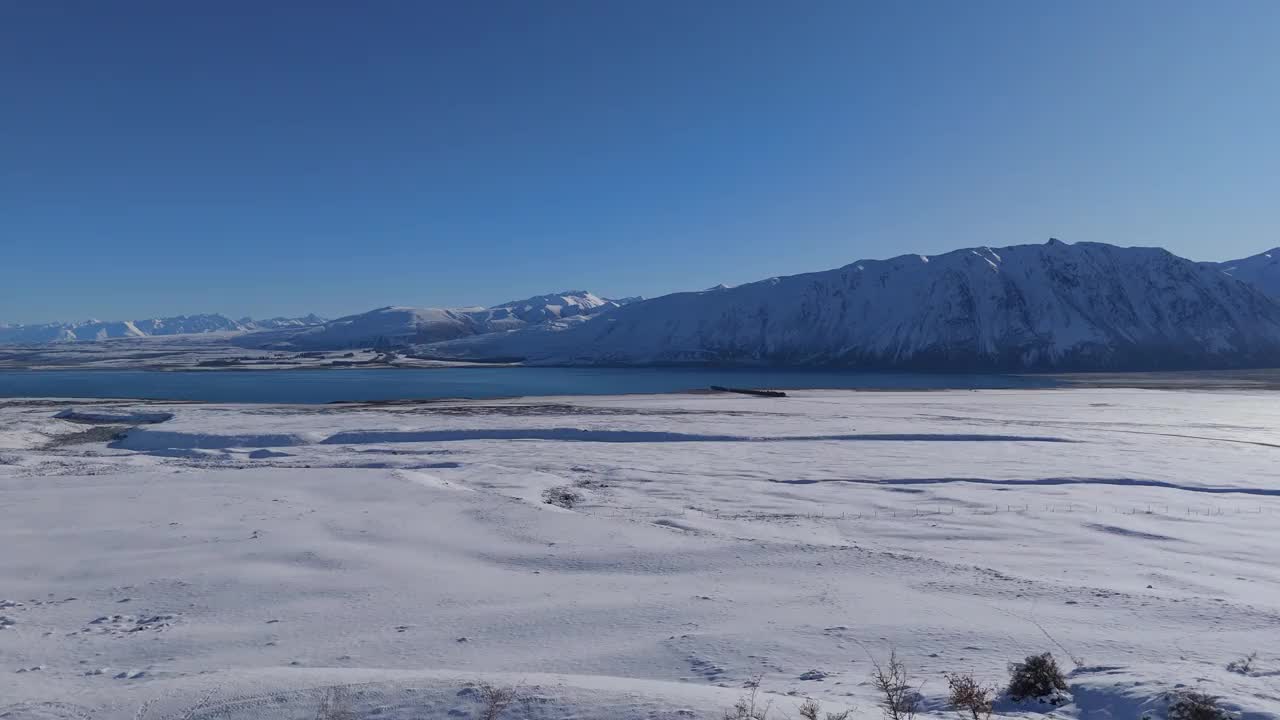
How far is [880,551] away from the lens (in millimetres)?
14461

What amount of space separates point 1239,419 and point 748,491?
142ft

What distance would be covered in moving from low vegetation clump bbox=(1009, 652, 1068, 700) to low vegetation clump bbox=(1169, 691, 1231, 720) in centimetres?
98


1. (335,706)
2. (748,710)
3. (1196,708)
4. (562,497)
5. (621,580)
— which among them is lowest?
(562,497)

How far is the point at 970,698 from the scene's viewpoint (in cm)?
698

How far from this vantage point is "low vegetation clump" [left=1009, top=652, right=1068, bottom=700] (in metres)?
7.32

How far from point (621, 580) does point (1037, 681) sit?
6670mm

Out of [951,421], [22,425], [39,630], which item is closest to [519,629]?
[39,630]

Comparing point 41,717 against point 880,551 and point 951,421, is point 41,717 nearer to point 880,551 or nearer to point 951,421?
point 880,551

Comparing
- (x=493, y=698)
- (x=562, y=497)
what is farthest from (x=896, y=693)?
(x=562, y=497)

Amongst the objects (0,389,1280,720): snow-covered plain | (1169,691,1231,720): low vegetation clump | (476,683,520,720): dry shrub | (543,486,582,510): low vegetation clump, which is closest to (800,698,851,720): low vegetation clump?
(0,389,1280,720): snow-covered plain

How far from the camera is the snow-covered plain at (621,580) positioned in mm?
7793

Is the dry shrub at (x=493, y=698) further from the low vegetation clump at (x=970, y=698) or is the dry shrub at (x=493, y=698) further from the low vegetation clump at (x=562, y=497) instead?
the low vegetation clump at (x=562, y=497)

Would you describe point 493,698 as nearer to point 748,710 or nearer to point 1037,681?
point 748,710

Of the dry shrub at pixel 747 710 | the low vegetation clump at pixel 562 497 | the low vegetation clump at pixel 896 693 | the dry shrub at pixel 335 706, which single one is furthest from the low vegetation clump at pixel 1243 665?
the low vegetation clump at pixel 562 497
